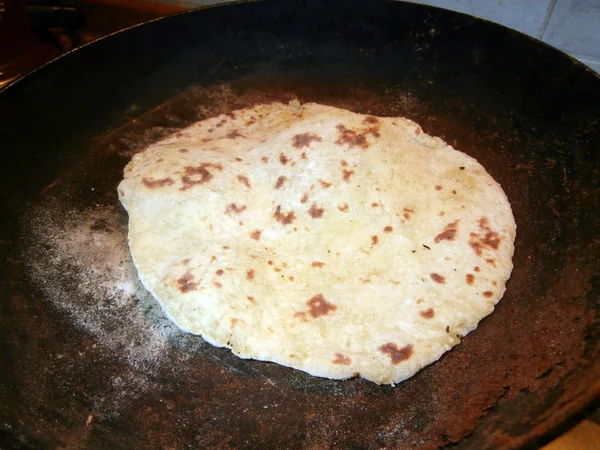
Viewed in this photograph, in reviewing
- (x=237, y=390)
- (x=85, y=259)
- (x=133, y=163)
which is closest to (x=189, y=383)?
(x=237, y=390)

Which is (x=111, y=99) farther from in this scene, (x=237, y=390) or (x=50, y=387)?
(x=237, y=390)

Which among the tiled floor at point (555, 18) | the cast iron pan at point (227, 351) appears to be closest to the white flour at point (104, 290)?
the cast iron pan at point (227, 351)

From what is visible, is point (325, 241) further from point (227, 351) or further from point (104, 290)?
point (104, 290)

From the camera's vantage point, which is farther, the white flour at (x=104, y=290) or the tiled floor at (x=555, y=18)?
the tiled floor at (x=555, y=18)

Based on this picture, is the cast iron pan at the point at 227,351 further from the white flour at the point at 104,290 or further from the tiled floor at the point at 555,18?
the tiled floor at the point at 555,18

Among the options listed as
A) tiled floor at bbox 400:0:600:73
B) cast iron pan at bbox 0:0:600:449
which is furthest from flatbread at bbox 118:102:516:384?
tiled floor at bbox 400:0:600:73
